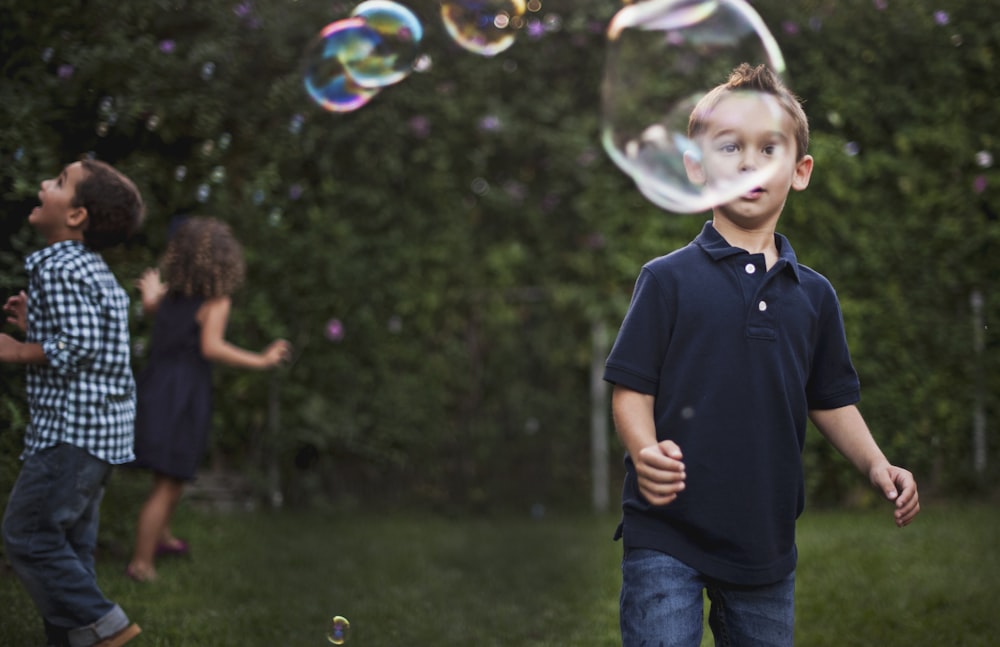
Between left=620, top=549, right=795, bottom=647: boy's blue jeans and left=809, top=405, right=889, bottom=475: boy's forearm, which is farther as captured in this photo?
left=809, top=405, right=889, bottom=475: boy's forearm

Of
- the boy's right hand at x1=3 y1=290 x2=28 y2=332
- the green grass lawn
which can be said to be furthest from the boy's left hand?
the boy's right hand at x1=3 y1=290 x2=28 y2=332

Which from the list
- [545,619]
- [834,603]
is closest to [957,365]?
[834,603]

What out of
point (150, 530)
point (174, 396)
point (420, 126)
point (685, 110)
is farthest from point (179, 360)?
point (420, 126)

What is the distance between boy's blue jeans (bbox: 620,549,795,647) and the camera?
192 cm

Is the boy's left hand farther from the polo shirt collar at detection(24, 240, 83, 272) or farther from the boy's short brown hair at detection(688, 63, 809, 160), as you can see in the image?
the polo shirt collar at detection(24, 240, 83, 272)

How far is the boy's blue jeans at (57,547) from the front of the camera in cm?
282

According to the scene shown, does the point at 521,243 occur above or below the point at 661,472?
below

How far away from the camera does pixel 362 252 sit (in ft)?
Answer: 20.8

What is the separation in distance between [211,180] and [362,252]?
142 cm

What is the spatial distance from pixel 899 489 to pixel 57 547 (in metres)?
2.10

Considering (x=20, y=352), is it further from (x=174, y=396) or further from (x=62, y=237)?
(x=174, y=396)

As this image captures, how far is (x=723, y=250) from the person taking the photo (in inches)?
81.6

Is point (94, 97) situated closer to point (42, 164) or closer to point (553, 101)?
point (42, 164)

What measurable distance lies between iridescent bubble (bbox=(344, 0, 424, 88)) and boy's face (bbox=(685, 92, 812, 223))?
2.48 meters
